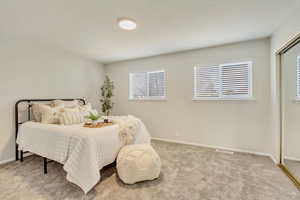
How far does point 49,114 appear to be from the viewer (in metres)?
2.80

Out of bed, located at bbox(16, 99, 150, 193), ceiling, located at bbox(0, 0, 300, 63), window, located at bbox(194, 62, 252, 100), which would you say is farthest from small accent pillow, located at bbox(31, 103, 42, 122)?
window, located at bbox(194, 62, 252, 100)

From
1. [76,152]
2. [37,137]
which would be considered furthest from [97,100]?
[76,152]

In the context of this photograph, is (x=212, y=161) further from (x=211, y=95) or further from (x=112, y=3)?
(x=112, y=3)

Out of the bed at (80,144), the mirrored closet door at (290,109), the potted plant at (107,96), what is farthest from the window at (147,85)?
the mirrored closet door at (290,109)

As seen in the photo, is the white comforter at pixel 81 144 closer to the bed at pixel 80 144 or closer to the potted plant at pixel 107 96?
the bed at pixel 80 144

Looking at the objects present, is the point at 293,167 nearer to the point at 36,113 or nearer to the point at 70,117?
the point at 70,117

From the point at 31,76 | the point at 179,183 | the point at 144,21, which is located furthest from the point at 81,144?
the point at 31,76

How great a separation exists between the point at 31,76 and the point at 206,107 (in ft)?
13.2

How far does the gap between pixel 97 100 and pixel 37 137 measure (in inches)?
A: 96.1

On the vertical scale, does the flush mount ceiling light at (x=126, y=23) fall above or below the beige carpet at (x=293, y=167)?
above

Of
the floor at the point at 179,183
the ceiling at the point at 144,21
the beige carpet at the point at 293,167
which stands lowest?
the floor at the point at 179,183

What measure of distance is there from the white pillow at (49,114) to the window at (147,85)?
89.5 inches

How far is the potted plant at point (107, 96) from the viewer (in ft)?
15.5

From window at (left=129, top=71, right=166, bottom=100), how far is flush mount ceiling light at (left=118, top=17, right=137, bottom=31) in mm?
1922
